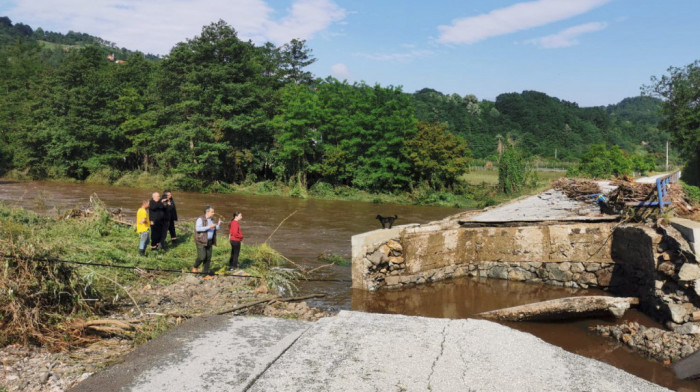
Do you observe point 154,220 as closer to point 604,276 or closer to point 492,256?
point 492,256

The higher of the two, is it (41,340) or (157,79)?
(157,79)

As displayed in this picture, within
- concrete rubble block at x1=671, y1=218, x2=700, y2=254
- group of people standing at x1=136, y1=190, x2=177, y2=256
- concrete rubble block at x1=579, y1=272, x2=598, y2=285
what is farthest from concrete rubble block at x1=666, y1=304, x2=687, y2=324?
group of people standing at x1=136, y1=190, x2=177, y2=256

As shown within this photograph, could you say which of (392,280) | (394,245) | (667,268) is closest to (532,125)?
(394,245)

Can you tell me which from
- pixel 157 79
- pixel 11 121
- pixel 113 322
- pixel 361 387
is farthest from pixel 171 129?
pixel 361 387

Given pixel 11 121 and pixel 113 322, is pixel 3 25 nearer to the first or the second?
pixel 11 121

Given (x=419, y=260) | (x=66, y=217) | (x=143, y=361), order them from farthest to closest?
(x=66, y=217)
(x=419, y=260)
(x=143, y=361)

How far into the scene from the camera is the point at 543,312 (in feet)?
31.0

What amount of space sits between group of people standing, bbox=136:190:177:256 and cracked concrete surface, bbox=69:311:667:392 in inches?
224

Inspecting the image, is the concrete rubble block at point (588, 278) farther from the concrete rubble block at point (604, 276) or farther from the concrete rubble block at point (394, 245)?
the concrete rubble block at point (394, 245)

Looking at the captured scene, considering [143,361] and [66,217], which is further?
[66,217]

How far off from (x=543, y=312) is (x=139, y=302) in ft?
25.3

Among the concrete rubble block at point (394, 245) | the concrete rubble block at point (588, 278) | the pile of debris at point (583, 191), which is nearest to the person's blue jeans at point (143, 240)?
the concrete rubble block at point (394, 245)

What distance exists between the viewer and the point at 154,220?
1225 centimetres

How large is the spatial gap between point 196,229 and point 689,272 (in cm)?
994
